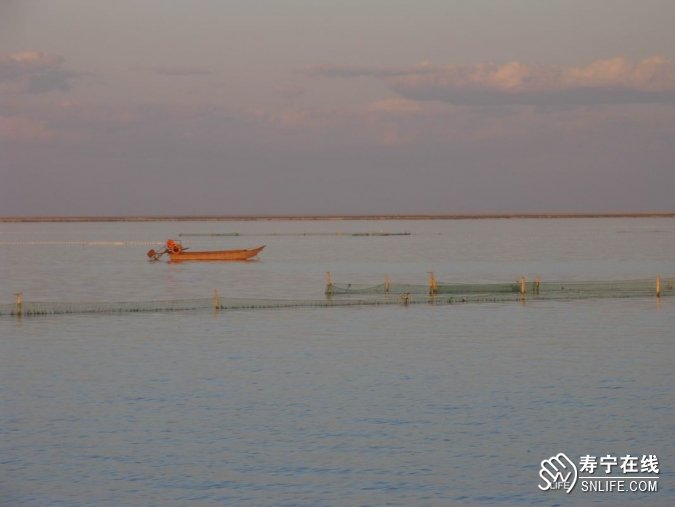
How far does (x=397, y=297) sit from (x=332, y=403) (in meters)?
35.5

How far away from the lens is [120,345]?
49500 millimetres

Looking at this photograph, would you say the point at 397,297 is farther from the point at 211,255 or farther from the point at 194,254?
the point at 211,255

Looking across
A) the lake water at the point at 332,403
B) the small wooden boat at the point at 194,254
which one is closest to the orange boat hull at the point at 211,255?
the small wooden boat at the point at 194,254

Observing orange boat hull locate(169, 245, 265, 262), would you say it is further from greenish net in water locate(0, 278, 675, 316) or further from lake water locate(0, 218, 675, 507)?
lake water locate(0, 218, 675, 507)

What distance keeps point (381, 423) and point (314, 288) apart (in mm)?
57746

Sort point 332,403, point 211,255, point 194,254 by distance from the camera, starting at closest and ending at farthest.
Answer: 1. point 332,403
2. point 194,254
3. point 211,255

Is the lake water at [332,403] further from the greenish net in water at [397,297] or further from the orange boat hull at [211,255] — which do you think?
the orange boat hull at [211,255]

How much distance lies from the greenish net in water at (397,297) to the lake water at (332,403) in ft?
2.62

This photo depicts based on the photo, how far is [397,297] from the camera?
6944 centimetres

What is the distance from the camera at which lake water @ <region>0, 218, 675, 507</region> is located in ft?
82.3

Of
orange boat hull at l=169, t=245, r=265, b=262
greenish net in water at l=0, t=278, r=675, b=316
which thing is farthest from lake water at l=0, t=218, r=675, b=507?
orange boat hull at l=169, t=245, r=265, b=262

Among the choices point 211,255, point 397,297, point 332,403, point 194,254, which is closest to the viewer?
point 332,403

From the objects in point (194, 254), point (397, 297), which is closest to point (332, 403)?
point (397, 297)

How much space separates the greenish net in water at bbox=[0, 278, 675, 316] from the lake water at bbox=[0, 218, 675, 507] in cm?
80
